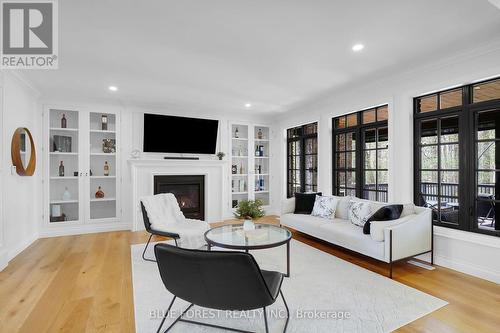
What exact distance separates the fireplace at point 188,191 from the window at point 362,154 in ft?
9.52

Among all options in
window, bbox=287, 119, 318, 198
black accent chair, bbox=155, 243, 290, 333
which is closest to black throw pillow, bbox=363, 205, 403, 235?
black accent chair, bbox=155, 243, 290, 333

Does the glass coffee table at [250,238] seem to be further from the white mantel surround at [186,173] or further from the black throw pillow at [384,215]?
the white mantel surround at [186,173]

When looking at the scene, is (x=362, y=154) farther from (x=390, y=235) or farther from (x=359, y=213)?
(x=390, y=235)

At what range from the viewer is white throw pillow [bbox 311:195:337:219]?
4.45 meters

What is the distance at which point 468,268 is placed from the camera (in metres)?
3.12

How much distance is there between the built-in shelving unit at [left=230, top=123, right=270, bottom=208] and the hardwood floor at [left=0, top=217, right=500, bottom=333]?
9.74 ft

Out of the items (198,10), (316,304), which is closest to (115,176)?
(198,10)

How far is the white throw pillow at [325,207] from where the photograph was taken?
4.45 m

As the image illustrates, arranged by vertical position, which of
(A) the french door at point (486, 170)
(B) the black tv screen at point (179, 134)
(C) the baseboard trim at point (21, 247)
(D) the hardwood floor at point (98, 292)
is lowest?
(D) the hardwood floor at point (98, 292)

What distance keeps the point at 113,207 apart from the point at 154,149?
1.48 metres

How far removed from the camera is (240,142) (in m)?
6.84

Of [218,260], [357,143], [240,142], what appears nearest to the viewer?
[218,260]

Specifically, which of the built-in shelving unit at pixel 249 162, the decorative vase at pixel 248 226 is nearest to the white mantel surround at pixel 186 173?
the built-in shelving unit at pixel 249 162

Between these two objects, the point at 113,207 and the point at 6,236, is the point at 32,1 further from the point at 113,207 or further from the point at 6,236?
the point at 113,207
